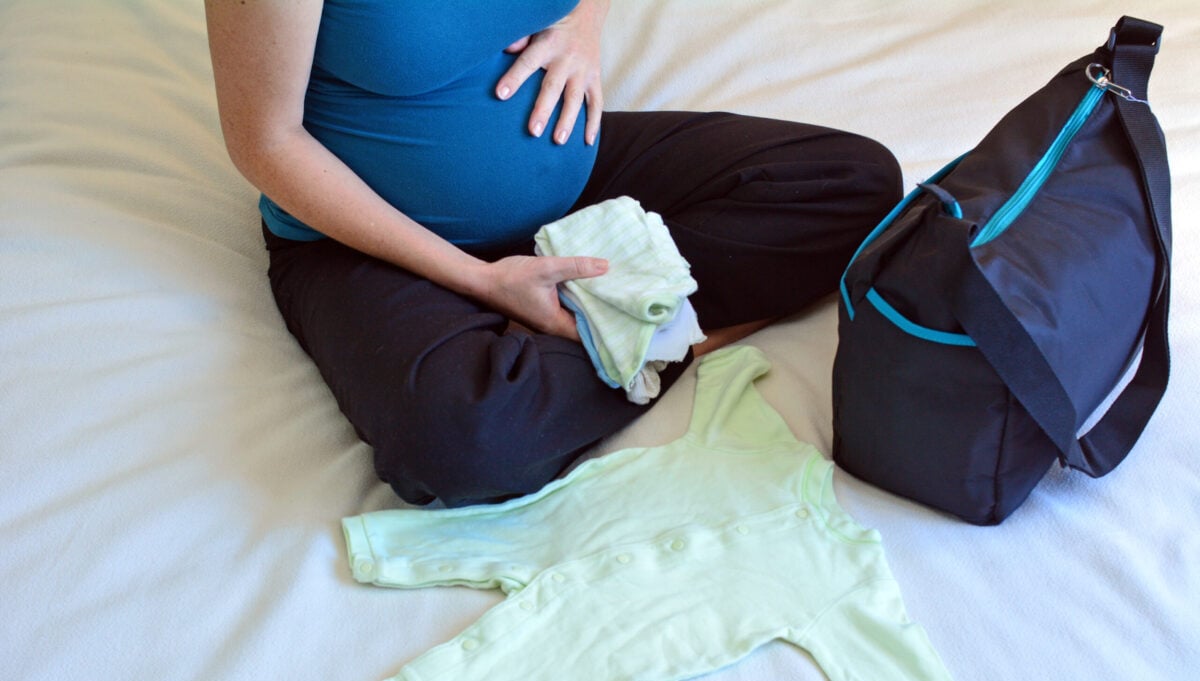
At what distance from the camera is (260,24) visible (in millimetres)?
843

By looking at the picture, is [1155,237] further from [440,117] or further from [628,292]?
[440,117]

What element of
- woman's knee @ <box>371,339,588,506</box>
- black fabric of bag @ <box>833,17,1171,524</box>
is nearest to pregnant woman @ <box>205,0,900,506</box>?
woman's knee @ <box>371,339,588,506</box>

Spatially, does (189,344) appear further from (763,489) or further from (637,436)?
(763,489)

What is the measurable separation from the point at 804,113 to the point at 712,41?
0.18 metres

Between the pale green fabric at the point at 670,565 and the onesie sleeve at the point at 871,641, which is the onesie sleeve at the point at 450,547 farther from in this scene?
the onesie sleeve at the point at 871,641

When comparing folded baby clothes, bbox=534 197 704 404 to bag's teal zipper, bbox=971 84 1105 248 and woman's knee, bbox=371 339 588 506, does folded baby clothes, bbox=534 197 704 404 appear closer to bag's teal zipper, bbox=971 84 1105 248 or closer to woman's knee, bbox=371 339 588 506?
woman's knee, bbox=371 339 588 506

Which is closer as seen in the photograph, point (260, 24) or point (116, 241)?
point (260, 24)

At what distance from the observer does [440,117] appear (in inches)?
38.9

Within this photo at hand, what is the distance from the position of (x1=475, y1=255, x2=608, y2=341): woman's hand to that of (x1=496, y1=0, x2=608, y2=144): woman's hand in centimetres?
15

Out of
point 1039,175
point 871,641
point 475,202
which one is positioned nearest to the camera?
point 871,641

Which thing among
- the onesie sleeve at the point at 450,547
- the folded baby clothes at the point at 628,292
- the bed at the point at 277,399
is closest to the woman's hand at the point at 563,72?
the folded baby clothes at the point at 628,292

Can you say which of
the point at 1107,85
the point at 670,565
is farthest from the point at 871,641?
the point at 1107,85

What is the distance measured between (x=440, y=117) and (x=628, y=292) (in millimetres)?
238

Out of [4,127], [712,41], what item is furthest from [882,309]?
[4,127]
